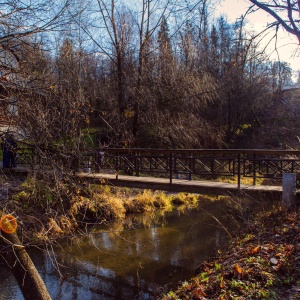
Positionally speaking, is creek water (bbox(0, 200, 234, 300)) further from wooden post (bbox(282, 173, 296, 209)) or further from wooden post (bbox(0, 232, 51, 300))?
wooden post (bbox(282, 173, 296, 209))

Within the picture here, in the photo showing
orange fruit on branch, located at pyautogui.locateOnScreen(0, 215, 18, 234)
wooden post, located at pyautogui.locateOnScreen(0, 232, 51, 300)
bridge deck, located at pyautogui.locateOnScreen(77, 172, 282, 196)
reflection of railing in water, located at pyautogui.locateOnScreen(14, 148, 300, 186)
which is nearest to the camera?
orange fruit on branch, located at pyautogui.locateOnScreen(0, 215, 18, 234)

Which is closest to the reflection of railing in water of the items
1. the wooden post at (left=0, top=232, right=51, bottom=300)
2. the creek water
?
the creek water

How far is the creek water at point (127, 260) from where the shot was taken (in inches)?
261

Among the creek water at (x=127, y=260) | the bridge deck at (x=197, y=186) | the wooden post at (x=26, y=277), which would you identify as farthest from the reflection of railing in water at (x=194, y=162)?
the wooden post at (x=26, y=277)

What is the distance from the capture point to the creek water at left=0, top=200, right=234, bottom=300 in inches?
261

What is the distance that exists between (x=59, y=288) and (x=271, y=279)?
3.93m

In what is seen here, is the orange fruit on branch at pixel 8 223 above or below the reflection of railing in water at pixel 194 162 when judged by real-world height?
below

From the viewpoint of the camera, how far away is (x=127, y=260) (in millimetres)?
8164

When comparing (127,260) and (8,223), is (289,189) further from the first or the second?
(8,223)

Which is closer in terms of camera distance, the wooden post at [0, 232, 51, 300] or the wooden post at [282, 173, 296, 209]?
the wooden post at [0, 232, 51, 300]

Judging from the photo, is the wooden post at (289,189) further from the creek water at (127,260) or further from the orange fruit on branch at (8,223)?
the orange fruit on branch at (8,223)

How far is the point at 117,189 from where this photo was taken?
13.5m

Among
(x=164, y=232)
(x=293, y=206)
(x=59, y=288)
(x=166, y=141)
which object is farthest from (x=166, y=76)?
(x=59, y=288)

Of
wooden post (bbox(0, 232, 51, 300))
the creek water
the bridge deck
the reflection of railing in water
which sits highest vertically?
the reflection of railing in water
